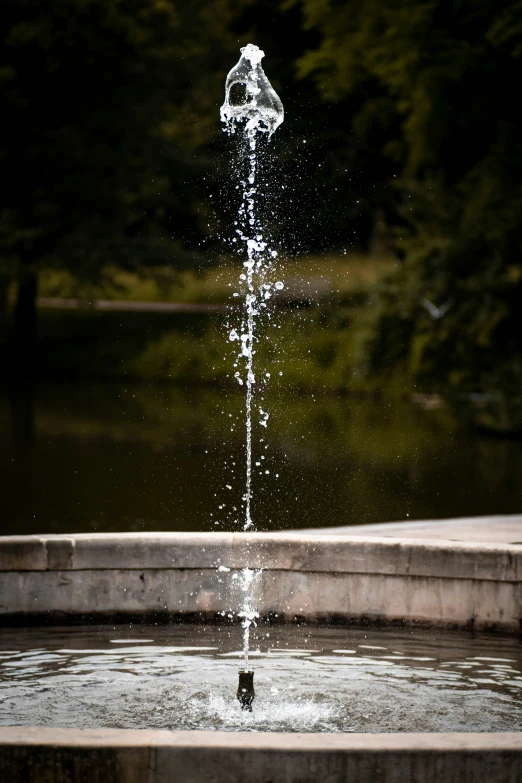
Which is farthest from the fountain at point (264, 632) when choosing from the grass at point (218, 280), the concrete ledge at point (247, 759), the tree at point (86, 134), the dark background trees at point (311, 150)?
the tree at point (86, 134)

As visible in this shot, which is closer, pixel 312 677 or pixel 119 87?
pixel 312 677

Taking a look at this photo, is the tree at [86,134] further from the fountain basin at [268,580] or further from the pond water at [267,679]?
the pond water at [267,679]

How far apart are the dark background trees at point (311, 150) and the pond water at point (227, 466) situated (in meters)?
2.23

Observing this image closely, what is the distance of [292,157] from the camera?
30438 millimetres

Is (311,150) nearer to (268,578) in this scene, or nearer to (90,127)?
(90,127)

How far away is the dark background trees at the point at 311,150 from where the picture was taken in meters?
23.0

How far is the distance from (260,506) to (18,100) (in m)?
20.1

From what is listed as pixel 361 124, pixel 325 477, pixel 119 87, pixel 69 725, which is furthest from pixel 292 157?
pixel 69 725

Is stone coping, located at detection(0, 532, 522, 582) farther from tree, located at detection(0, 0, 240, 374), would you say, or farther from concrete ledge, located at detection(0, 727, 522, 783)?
tree, located at detection(0, 0, 240, 374)

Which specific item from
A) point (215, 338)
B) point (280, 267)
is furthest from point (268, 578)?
point (280, 267)

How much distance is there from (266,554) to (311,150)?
2703cm

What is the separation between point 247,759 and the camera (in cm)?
416

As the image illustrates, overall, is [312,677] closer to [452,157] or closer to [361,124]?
[361,124]

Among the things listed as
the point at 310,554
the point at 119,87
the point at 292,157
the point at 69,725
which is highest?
the point at 119,87
